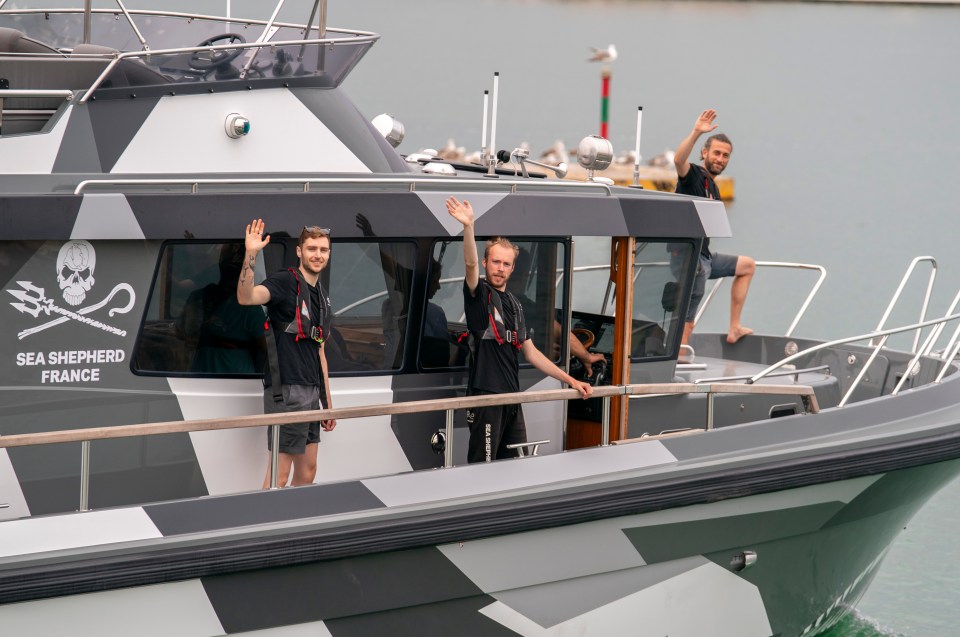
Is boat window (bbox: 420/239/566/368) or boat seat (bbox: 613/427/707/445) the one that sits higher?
boat window (bbox: 420/239/566/368)

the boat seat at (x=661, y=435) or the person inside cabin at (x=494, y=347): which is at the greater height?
the person inside cabin at (x=494, y=347)

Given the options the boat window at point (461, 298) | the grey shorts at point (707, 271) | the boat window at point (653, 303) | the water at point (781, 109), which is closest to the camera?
the boat window at point (461, 298)

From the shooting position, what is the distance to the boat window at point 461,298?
573 centimetres

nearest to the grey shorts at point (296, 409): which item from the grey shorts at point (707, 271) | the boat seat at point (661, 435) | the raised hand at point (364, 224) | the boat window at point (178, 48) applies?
the raised hand at point (364, 224)

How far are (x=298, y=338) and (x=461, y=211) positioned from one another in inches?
35.3

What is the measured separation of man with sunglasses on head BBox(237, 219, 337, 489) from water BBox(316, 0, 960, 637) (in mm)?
4433

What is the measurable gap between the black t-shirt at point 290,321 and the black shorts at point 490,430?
80 cm

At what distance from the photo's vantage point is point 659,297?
6.36 metres

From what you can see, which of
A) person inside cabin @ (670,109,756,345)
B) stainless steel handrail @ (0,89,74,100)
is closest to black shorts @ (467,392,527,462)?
person inside cabin @ (670,109,756,345)

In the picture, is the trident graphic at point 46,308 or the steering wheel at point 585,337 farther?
the steering wheel at point 585,337

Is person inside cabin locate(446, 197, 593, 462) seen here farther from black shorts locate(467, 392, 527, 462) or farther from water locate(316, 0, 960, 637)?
water locate(316, 0, 960, 637)

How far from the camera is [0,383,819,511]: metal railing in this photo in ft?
15.2

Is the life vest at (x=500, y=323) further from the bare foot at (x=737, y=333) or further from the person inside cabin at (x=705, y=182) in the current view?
the bare foot at (x=737, y=333)

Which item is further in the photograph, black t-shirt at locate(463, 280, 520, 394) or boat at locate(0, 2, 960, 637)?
black t-shirt at locate(463, 280, 520, 394)
